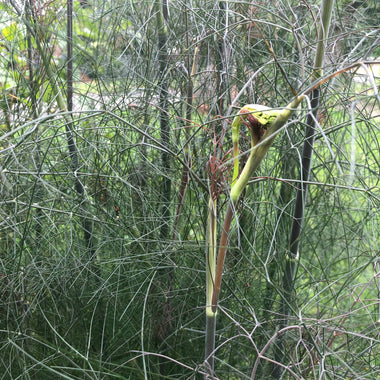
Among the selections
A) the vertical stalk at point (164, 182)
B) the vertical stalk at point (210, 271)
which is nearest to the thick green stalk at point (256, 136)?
the vertical stalk at point (210, 271)

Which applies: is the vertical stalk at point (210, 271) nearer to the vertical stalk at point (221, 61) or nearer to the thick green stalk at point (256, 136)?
the thick green stalk at point (256, 136)

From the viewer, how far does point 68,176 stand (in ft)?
3.89

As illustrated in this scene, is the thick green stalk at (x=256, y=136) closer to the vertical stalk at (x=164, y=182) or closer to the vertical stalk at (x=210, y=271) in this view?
the vertical stalk at (x=210, y=271)

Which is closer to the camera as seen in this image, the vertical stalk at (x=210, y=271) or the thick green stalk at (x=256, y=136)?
the thick green stalk at (x=256, y=136)

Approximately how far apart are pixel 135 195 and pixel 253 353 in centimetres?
49

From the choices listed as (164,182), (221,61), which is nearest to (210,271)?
(164,182)

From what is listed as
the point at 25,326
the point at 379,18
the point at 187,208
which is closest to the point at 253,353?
the point at 187,208

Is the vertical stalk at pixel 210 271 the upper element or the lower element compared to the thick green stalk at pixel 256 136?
lower

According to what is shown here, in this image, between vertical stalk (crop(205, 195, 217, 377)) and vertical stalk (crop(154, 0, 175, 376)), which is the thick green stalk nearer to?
vertical stalk (crop(205, 195, 217, 377))

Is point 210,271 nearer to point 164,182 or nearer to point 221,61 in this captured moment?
point 164,182

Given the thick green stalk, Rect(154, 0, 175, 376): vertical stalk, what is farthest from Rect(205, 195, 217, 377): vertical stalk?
Rect(154, 0, 175, 376): vertical stalk

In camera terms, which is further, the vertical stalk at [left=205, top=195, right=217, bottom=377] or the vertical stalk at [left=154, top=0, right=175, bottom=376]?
the vertical stalk at [left=154, top=0, right=175, bottom=376]

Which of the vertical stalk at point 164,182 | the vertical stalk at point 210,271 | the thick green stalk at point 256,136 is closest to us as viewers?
the thick green stalk at point 256,136

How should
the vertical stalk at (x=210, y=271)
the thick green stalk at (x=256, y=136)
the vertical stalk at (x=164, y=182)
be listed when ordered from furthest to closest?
the vertical stalk at (x=164, y=182) < the vertical stalk at (x=210, y=271) < the thick green stalk at (x=256, y=136)
